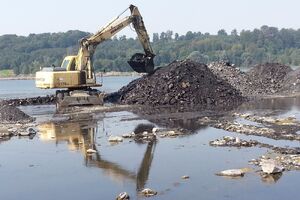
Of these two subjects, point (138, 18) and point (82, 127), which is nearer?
point (82, 127)

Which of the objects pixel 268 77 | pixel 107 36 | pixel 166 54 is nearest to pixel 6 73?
pixel 166 54

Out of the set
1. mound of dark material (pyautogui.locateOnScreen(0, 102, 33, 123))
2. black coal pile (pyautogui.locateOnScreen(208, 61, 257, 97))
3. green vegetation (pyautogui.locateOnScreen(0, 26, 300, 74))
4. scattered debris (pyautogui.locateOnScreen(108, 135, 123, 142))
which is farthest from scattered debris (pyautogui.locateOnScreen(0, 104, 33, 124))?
green vegetation (pyautogui.locateOnScreen(0, 26, 300, 74))

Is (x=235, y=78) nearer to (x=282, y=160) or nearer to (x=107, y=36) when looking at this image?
(x=107, y=36)

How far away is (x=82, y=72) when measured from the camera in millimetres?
37062

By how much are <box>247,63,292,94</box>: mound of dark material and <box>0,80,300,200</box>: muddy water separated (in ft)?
76.1

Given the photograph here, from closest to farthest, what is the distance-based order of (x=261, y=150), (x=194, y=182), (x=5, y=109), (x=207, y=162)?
(x=194, y=182), (x=207, y=162), (x=261, y=150), (x=5, y=109)

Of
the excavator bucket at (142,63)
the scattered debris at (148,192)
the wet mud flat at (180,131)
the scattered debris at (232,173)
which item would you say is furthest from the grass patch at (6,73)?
the scattered debris at (148,192)

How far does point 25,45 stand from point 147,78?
514 ft

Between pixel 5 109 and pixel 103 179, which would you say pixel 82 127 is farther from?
pixel 103 179

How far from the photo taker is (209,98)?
121 ft

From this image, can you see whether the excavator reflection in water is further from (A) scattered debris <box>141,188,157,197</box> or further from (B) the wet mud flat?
(A) scattered debris <box>141,188,157,197</box>

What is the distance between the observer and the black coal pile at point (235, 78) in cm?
4666

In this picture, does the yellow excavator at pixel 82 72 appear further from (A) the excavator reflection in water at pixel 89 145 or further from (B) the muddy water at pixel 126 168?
(B) the muddy water at pixel 126 168

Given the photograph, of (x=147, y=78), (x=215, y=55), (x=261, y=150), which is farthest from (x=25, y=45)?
(x=261, y=150)
